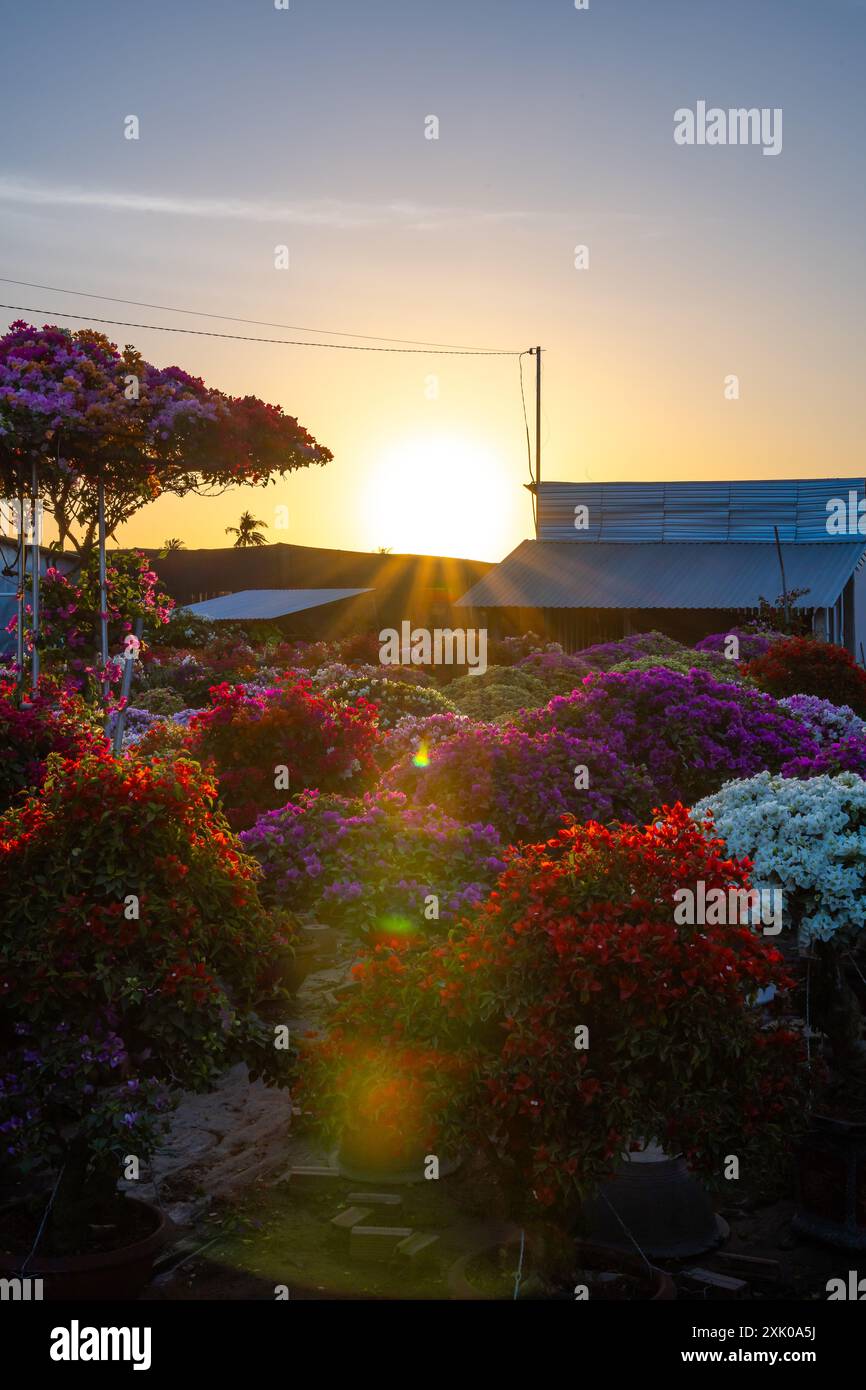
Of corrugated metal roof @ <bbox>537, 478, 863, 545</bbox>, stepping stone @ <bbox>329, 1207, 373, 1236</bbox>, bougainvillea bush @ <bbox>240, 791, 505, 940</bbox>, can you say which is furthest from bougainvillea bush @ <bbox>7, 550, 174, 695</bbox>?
corrugated metal roof @ <bbox>537, 478, 863, 545</bbox>

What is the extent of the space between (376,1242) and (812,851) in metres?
2.80

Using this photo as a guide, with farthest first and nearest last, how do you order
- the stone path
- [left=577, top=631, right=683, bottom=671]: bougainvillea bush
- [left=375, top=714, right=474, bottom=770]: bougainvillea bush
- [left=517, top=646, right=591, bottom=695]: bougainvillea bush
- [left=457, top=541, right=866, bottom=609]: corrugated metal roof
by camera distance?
1. [left=457, top=541, right=866, bottom=609]: corrugated metal roof
2. [left=577, top=631, right=683, bottom=671]: bougainvillea bush
3. [left=517, top=646, right=591, bottom=695]: bougainvillea bush
4. [left=375, top=714, right=474, bottom=770]: bougainvillea bush
5. the stone path

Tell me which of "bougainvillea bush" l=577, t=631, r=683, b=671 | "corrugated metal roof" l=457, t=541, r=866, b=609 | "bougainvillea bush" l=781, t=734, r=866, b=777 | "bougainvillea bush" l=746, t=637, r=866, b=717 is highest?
"corrugated metal roof" l=457, t=541, r=866, b=609

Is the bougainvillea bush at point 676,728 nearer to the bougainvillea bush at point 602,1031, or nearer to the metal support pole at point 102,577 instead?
the metal support pole at point 102,577

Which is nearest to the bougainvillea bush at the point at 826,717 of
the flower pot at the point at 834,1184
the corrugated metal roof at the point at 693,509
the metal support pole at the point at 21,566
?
the metal support pole at the point at 21,566

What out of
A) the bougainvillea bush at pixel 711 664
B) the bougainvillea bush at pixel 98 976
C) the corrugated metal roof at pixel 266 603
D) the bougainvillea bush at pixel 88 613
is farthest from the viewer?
the corrugated metal roof at pixel 266 603

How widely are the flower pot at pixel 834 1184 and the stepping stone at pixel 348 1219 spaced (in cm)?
214

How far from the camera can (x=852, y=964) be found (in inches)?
308

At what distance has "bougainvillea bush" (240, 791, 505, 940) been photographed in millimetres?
7586

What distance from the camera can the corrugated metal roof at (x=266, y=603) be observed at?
152ft

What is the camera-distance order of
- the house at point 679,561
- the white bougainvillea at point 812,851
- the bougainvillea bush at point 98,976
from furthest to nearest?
the house at point 679,561, the white bougainvillea at point 812,851, the bougainvillea bush at point 98,976

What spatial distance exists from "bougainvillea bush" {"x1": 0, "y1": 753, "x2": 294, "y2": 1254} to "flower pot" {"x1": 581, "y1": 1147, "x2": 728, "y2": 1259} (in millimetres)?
2097

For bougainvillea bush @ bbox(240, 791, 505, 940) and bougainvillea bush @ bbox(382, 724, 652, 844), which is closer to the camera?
bougainvillea bush @ bbox(240, 791, 505, 940)

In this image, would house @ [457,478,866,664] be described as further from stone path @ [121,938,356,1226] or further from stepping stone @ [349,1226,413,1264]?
stepping stone @ [349,1226,413,1264]
